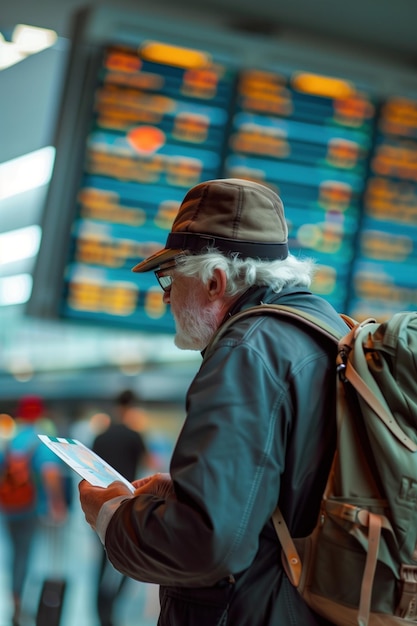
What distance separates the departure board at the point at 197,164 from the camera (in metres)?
4.46

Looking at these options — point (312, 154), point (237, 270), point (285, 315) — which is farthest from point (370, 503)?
point (312, 154)

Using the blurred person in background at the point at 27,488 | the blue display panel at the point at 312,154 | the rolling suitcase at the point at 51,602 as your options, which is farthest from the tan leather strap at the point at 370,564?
the blurred person in background at the point at 27,488

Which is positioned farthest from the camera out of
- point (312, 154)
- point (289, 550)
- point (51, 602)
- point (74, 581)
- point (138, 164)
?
point (74, 581)

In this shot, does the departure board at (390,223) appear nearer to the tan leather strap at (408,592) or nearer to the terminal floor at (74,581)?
the terminal floor at (74,581)

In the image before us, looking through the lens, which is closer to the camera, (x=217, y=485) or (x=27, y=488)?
(x=217, y=485)

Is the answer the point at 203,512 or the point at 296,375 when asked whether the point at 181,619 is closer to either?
the point at 203,512

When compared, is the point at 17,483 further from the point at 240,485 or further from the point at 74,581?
the point at 240,485

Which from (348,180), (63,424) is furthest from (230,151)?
(63,424)

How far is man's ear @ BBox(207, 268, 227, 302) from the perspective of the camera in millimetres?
1546

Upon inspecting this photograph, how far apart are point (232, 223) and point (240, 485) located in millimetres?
495

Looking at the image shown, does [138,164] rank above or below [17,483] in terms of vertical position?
above

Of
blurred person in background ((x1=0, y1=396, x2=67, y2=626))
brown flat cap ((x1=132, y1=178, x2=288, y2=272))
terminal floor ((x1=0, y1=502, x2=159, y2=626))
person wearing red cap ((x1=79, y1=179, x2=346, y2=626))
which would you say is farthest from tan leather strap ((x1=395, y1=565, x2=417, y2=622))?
blurred person in background ((x1=0, y1=396, x2=67, y2=626))

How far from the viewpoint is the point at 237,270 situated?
1.54 m

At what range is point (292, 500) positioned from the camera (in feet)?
4.49
